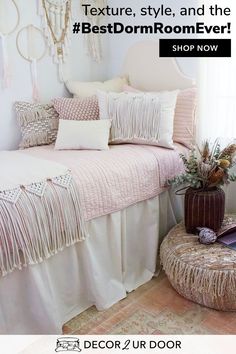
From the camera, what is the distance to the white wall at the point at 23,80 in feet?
6.63

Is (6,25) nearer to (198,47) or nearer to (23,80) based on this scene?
(23,80)

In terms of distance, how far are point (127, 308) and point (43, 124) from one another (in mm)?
1104

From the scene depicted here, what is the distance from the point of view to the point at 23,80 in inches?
82.2

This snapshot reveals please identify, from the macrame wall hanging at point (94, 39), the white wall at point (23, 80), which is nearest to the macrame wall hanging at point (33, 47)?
the white wall at point (23, 80)

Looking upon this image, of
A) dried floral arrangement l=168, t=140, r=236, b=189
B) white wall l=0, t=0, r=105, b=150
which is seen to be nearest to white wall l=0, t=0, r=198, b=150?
white wall l=0, t=0, r=105, b=150

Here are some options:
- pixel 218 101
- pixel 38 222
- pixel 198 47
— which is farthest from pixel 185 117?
pixel 38 222

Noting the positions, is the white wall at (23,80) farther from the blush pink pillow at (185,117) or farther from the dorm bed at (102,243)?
the blush pink pillow at (185,117)

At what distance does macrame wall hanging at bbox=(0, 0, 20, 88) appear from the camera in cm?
193

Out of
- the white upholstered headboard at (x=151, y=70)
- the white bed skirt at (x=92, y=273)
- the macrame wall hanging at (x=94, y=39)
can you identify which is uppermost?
the macrame wall hanging at (x=94, y=39)

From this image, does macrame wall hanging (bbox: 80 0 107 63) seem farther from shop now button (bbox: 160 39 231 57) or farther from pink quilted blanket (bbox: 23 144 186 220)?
pink quilted blanket (bbox: 23 144 186 220)

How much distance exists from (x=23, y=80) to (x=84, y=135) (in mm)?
531

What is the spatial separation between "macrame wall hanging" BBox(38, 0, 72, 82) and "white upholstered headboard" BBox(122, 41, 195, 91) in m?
0.42

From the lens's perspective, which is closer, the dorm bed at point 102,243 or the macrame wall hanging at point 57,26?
the dorm bed at point 102,243

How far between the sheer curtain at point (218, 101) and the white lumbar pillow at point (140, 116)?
199 mm
